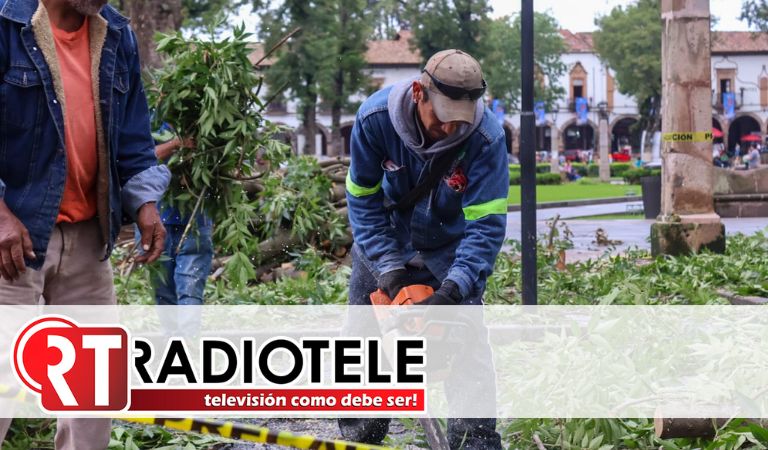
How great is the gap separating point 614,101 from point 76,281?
90.7m

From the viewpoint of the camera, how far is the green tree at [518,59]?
2826 inches

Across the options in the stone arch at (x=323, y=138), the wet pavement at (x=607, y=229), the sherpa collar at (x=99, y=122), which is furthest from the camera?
the stone arch at (x=323, y=138)

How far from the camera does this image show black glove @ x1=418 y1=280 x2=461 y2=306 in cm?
412

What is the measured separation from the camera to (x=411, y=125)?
4273 millimetres

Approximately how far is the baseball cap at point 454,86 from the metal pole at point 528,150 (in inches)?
102

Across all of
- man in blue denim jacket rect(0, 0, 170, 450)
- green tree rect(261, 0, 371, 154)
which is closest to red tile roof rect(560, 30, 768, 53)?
green tree rect(261, 0, 371, 154)

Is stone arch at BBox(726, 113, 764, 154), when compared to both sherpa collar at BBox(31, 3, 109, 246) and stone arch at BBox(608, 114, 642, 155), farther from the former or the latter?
sherpa collar at BBox(31, 3, 109, 246)

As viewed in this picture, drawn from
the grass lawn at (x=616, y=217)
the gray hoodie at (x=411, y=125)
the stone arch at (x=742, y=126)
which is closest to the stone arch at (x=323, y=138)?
the stone arch at (x=742, y=126)

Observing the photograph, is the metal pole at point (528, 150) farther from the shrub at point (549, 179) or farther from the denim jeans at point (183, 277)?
the shrub at point (549, 179)

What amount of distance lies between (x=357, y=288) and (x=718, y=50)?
9239cm

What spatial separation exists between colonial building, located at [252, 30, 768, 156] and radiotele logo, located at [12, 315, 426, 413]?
7927cm

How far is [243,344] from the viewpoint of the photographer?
22.6 ft

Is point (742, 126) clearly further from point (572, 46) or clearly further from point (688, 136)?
point (688, 136)

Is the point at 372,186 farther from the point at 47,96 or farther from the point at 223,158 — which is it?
the point at 223,158
